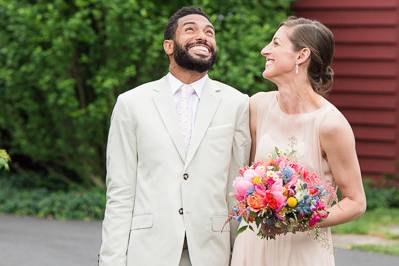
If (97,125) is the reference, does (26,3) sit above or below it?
above

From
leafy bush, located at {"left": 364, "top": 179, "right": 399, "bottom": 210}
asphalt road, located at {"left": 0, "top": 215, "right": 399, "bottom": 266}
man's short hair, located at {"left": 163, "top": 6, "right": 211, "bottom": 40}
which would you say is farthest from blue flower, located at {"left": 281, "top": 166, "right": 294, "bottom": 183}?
leafy bush, located at {"left": 364, "top": 179, "right": 399, "bottom": 210}

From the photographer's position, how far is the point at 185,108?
511 cm

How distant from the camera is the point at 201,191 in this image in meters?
4.93

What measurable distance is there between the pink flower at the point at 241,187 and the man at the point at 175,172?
0.38 metres

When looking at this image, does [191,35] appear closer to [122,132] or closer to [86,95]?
[122,132]

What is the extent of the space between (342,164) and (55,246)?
5.40 metres

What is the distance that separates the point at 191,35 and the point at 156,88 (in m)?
0.33

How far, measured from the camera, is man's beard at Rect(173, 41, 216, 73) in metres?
4.98

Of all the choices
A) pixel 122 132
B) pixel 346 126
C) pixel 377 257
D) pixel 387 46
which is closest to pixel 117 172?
pixel 122 132

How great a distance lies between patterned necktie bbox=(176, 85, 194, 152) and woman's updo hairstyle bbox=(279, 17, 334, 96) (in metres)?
0.62

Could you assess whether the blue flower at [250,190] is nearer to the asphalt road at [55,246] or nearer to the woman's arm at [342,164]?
the woman's arm at [342,164]

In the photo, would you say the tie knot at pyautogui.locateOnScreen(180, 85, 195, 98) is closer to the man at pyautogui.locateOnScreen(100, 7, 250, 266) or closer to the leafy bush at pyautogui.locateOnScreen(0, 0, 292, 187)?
the man at pyautogui.locateOnScreen(100, 7, 250, 266)

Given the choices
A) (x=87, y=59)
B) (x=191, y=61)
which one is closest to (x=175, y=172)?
(x=191, y=61)

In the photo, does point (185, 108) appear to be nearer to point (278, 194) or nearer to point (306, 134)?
point (306, 134)
